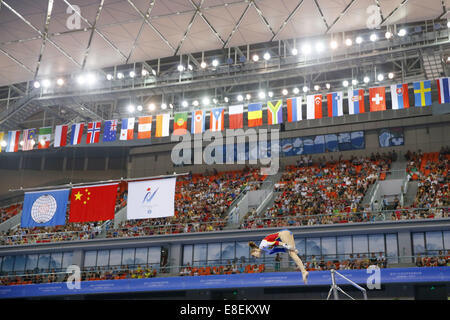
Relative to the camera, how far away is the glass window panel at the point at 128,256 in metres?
37.0

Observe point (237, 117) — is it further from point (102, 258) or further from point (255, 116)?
point (102, 258)

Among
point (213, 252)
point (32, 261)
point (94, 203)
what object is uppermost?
point (94, 203)

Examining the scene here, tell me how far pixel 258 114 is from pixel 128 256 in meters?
14.6

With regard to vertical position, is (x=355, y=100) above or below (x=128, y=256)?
above

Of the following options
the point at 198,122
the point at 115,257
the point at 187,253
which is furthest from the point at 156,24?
the point at 115,257

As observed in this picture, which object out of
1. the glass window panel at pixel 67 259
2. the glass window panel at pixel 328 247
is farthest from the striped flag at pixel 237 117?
the glass window panel at pixel 67 259

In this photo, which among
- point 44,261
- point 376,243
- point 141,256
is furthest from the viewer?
point 44,261

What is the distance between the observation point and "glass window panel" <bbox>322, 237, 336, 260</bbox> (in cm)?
3253

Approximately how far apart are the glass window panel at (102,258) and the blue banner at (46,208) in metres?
7.43

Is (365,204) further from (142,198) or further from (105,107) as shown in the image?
(105,107)

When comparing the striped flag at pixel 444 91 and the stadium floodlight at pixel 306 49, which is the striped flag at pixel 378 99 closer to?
the striped flag at pixel 444 91

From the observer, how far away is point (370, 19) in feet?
89.2

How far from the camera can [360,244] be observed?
105ft
